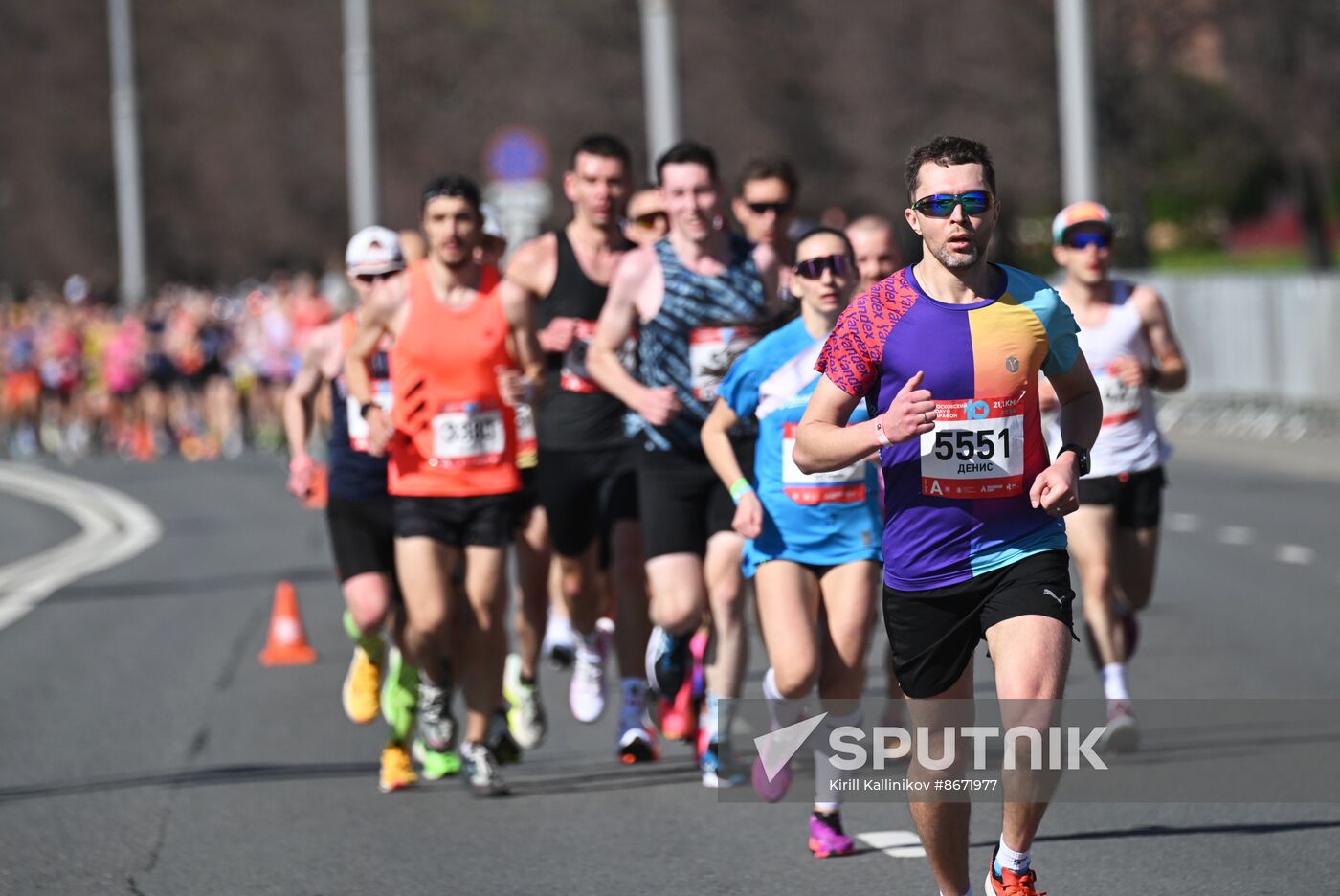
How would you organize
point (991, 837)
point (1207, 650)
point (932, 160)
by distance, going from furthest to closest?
point (1207, 650), point (991, 837), point (932, 160)

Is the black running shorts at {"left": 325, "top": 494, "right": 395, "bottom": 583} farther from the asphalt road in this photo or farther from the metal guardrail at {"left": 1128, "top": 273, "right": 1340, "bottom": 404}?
the metal guardrail at {"left": 1128, "top": 273, "right": 1340, "bottom": 404}

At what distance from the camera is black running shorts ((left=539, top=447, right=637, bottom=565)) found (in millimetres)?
9688

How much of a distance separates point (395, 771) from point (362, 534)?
2.91 feet

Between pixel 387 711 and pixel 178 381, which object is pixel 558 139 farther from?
pixel 387 711

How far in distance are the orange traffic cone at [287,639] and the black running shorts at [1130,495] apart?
443 centimetres

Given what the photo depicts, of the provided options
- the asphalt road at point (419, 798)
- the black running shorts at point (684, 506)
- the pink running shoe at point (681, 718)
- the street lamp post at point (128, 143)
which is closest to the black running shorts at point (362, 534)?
the asphalt road at point (419, 798)

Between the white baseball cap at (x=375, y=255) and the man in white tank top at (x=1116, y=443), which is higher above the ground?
the white baseball cap at (x=375, y=255)

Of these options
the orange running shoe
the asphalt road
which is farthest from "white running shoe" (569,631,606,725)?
the orange running shoe

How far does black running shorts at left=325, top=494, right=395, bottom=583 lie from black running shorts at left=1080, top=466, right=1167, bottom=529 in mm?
2588

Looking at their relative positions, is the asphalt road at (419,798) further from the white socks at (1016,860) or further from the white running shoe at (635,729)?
the white socks at (1016,860)

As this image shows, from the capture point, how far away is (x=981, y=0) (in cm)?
4934

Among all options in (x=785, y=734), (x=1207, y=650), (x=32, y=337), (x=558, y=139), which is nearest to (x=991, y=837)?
(x=785, y=734)

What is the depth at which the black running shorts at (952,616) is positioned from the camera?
6.04 m

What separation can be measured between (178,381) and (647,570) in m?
22.0
